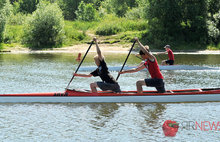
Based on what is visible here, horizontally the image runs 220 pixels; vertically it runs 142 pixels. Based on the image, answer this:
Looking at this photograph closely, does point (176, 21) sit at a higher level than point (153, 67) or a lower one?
lower

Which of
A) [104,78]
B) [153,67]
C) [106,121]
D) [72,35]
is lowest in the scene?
[72,35]

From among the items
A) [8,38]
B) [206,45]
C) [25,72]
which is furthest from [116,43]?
[25,72]

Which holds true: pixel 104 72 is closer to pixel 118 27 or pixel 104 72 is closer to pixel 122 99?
pixel 122 99

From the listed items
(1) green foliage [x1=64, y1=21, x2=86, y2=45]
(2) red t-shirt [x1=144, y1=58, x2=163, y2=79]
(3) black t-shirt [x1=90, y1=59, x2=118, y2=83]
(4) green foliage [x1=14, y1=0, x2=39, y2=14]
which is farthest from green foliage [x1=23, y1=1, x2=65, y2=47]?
(2) red t-shirt [x1=144, y1=58, x2=163, y2=79]

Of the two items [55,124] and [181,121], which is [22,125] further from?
[181,121]

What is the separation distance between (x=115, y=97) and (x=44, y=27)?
27.3 meters

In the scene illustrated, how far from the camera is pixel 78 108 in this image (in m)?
9.96

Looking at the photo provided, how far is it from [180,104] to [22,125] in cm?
494

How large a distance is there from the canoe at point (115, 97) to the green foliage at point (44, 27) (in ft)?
85.6

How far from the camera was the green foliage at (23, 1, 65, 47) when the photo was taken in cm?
3572

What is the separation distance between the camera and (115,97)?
1015 centimetres

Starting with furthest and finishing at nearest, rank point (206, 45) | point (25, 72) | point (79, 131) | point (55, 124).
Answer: point (206, 45) < point (25, 72) < point (55, 124) < point (79, 131)

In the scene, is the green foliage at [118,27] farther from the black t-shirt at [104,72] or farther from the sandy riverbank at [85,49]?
the black t-shirt at [104,72]

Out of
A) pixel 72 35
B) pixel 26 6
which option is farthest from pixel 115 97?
pixel 26 6
